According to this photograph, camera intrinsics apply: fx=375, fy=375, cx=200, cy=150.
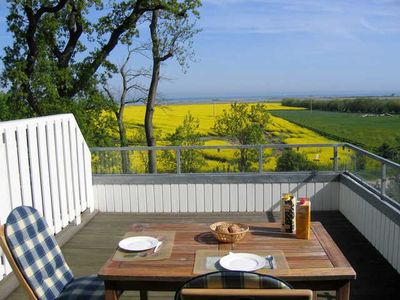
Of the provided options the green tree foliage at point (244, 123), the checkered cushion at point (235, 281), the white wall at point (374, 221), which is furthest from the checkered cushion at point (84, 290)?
the green tree foliage at point (244, 123)

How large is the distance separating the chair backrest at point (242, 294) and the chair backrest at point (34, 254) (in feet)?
3.62

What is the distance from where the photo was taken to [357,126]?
53.3ft

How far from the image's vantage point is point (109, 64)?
9.17m

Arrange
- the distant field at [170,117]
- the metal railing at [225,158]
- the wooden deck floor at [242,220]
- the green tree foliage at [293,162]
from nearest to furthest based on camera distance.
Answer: the wooden deck floor at [242,220], the metal railing at [225,158], the green tree foliage at [293,162], the distant field at [170,117]

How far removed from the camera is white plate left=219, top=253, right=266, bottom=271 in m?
1.82

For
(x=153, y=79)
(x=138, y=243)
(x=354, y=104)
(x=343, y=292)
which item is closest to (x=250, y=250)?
(x=343, y=292)

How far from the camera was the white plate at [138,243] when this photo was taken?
2.08 meters

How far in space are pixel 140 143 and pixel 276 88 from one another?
12809mm

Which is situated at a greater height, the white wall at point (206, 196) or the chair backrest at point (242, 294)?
the chair backrest at point (242, 294)

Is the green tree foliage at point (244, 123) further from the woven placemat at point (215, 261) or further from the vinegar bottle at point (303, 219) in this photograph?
the woven placemat at point (215, 261)

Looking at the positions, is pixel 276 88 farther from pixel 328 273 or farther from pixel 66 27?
pixel 328 273

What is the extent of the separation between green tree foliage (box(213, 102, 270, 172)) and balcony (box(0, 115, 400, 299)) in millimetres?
2380

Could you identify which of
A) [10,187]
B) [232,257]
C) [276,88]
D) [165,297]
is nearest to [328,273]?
[232,257]

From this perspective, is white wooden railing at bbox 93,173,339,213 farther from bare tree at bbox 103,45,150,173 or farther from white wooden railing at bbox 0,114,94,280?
bare tree at bbox 103,45,150,173
